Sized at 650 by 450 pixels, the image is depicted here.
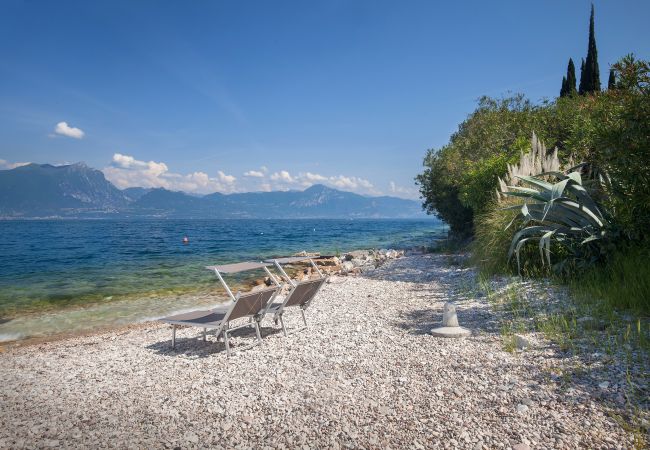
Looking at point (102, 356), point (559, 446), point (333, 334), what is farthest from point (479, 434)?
point (102, 356)

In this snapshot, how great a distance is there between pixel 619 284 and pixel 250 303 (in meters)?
5.84

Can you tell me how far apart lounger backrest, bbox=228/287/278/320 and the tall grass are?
5.01 meters

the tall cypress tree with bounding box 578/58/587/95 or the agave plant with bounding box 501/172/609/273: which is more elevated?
the tall cypress tree with bounding box 578/58/587/95

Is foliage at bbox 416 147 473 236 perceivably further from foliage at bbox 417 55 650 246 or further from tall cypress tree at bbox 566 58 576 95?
tall cypress tree at bbox 566 58 576 95

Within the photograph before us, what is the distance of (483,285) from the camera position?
8875 mm

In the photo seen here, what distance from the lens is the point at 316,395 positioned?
4.42 m

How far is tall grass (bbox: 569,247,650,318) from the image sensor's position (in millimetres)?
6125

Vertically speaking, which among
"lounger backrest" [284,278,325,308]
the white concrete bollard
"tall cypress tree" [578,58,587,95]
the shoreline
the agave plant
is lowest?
the shoreline

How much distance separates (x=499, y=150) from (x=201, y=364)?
57.6 ft

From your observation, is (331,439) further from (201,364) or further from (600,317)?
(600,317)

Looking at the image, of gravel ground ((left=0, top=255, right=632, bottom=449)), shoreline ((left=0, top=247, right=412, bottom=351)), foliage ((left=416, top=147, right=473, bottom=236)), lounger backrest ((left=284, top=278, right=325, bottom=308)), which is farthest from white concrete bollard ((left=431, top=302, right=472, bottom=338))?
foliage ((left=416, top=147, right=473, bottom=236))

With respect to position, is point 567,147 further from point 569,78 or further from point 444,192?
point 569,78

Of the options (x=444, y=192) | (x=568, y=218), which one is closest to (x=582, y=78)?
(x=444, y=192)

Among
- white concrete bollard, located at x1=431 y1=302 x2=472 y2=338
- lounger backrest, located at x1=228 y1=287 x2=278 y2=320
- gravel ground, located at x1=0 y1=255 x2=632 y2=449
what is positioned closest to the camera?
gravel ground, located at x1=0 y1=255 x2=632 y2=449
